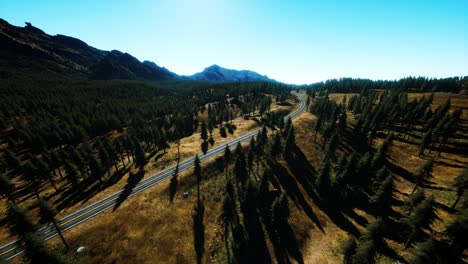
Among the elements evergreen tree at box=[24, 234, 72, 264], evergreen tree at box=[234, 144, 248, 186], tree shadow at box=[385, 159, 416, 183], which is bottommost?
tree shadow at box=[385, 159, 416, 183]

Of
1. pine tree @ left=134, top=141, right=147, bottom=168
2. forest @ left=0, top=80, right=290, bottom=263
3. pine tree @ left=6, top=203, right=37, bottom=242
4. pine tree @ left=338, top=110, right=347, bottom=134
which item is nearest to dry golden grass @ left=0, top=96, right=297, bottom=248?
forest @ left=0, top=80, right=290, bottom=263

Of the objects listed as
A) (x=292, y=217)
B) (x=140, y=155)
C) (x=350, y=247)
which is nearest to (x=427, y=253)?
(x=350, y=247)

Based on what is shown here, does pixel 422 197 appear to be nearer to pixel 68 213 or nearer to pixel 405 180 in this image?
pixel 405 180

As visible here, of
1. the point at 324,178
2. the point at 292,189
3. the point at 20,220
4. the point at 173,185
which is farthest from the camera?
the point at 292,189

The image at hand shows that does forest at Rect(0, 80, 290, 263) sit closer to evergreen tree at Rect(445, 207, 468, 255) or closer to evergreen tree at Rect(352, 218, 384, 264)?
evergreen tree at Rect(352, 218, 384, 264)

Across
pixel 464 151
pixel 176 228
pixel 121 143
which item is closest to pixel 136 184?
pixel 176 228

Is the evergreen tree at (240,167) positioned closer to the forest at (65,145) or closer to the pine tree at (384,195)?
the forest at (65,145)

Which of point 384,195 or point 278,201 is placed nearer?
point 278,201

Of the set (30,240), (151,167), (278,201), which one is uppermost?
(30,240)

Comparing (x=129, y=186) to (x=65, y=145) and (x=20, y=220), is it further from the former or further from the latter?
(x=65, y=145)
